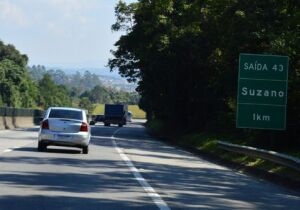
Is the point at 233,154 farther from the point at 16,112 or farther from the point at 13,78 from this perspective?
the point at 13,78

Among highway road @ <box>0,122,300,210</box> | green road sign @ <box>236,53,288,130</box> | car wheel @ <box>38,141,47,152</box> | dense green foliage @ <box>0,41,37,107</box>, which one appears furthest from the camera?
dense green foliage @ <box>0,41,37,107</box>

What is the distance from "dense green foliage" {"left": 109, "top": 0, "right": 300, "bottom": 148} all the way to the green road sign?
93cm

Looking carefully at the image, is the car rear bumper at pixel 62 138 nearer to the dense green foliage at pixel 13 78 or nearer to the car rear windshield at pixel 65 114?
the car rear windshield at pixel 65 114

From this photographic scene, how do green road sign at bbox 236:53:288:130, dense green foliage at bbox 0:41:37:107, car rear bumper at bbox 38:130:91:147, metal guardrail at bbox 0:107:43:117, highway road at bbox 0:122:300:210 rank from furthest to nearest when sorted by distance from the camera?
dense green foliage at bbox 0:41:37:107 < metal guardrail at bbox 0:107:43:117 < green road sign at bbox 236:53:288:130 < car rear bumper at bbox 38:130:91:147 < highway road at bbox 0:122:300:210

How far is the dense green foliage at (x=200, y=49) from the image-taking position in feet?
90.8

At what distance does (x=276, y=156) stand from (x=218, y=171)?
8.01ft

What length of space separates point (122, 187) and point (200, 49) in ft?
95.7

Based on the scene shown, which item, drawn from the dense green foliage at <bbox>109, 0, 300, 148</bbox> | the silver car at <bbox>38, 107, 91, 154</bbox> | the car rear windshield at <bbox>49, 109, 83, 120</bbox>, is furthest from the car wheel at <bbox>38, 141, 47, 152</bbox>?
the dense green foliage at <bbox>109, 0, 300, 148</bbox>

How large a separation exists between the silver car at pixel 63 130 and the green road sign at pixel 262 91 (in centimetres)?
560

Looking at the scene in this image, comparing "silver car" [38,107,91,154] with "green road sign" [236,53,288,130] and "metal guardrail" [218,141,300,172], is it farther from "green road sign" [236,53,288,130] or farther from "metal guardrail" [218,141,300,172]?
"green road sign" [236,53,288,130]

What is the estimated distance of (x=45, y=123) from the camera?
24.1 meters

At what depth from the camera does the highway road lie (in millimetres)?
12242

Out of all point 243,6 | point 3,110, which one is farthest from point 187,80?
point 243,6

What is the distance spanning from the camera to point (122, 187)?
14820 millimetres
